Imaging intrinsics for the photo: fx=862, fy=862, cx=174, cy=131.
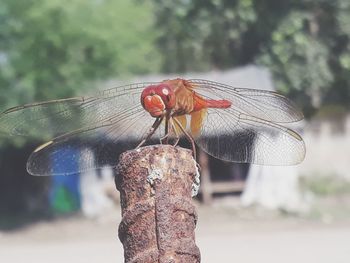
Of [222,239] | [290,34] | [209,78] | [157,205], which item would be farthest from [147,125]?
[290,34]

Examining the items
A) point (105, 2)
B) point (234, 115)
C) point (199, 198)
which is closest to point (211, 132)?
point (234, 115)

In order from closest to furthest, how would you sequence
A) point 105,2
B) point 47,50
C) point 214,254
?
1. point 214,254
2. point 47,50
3. point 105,2

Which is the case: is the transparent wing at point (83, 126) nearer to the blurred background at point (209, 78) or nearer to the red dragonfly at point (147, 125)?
the red dragonfly at point (147, 125)

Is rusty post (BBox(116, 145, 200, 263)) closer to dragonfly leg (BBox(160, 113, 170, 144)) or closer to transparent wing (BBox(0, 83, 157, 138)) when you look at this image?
dragonfly leg (BBox(160, 113, 170, 144))

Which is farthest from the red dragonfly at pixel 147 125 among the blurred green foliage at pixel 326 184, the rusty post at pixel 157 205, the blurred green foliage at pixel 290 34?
the blurred green foliage at pixel 290 34

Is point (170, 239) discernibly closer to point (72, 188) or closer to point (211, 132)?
point (211, 132)

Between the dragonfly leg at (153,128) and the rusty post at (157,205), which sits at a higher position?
the dragonfly leg at (153,128)

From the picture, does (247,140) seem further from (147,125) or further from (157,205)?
(157,205)
